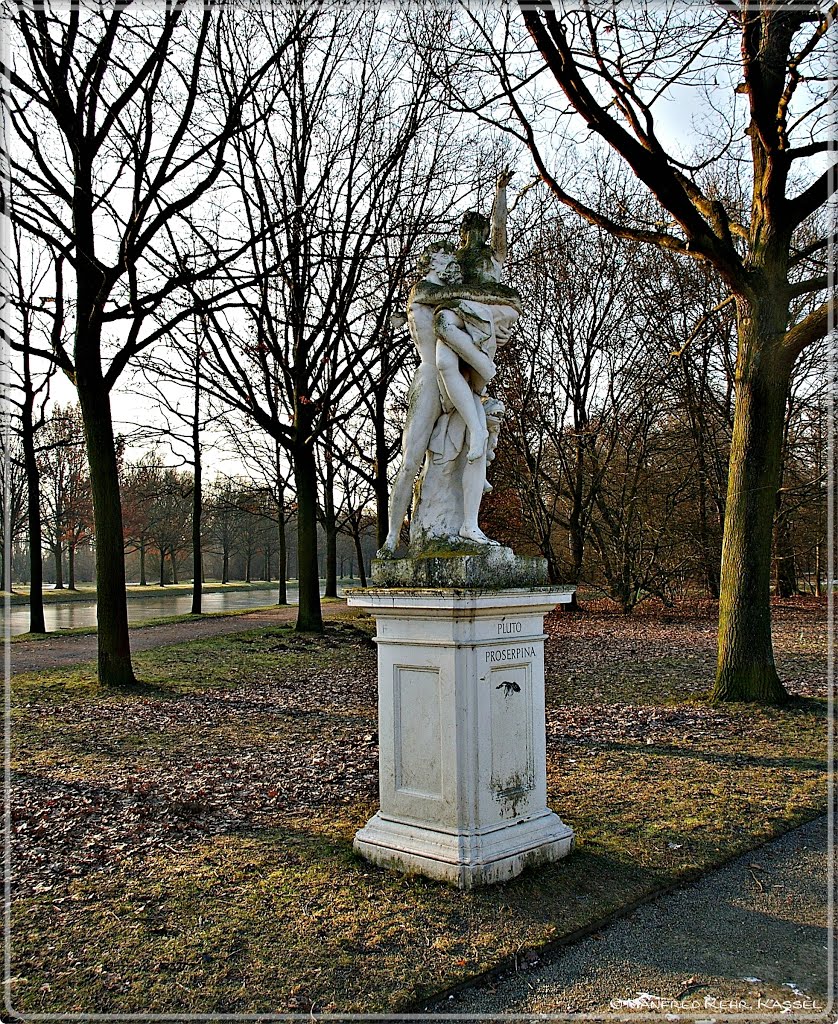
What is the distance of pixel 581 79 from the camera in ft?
31.9

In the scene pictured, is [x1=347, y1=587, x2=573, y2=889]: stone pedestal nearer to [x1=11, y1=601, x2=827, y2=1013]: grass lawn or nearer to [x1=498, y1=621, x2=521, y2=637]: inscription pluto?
[x1=498, y1=621, x2=521, y2=637]: inscription pluto

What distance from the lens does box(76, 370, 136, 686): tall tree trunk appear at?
11688 mm

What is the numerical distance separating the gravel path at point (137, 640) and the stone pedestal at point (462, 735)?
11.2 meters

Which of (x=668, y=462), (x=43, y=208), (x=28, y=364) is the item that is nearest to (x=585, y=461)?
(x=668, y=462)

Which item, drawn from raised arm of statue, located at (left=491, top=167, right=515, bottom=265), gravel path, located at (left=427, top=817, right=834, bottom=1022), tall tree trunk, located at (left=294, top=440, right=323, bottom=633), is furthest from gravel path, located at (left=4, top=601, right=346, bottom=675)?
gravel path, located at (left=427, top=817, right=834, bottom=1022)

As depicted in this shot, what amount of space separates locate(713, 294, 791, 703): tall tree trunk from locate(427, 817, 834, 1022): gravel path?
5397mm

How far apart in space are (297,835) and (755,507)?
6.93 meters

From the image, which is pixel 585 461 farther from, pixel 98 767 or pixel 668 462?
pixel 98 767

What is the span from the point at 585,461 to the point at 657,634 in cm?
802

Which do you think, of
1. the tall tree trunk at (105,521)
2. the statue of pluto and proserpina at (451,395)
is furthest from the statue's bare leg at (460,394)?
the tall tree trunk at (105,521)

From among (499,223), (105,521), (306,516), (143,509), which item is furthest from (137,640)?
(143,509)

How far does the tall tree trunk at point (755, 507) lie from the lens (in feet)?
32.5

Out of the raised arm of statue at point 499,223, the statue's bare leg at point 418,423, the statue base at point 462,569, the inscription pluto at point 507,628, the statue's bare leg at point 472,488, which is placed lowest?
the inscription pluto at point 507,628

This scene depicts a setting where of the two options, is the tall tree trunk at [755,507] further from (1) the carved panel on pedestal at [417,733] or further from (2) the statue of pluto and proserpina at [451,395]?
(1) the carved panel on pedestal at [417,733]
